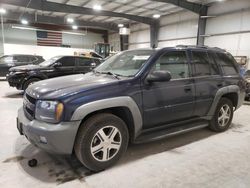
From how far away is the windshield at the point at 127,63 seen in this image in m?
2.85

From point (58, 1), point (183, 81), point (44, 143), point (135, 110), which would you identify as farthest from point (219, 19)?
point (44, 143)

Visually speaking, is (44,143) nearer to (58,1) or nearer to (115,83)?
(115,83)

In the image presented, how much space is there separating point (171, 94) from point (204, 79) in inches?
30.7

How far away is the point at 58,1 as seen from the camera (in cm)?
1221

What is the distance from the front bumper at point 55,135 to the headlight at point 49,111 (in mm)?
51

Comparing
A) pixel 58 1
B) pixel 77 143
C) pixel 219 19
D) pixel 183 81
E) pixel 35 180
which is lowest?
pixel 35 180

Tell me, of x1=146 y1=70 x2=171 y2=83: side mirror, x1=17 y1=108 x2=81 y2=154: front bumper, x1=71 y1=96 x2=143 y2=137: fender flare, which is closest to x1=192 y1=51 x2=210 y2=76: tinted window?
x1=146 y1=70 x2=171 y2=83: side mirror

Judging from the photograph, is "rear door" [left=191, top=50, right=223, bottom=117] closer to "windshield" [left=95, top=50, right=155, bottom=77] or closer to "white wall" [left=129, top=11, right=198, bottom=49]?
"windshield" [left=95, top=50, right=155, bottom=77]

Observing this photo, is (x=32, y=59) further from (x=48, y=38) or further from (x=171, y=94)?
(x=171, y=94)

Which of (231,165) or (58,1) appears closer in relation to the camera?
(231,165)

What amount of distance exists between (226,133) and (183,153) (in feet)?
4.39

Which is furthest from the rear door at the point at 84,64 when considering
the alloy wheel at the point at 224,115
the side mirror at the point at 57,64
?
the alloy wheel at the point at 224,115

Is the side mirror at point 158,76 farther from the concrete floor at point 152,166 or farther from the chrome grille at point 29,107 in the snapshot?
the chrome grille at point 29,107

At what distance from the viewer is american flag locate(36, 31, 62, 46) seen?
18969mm
